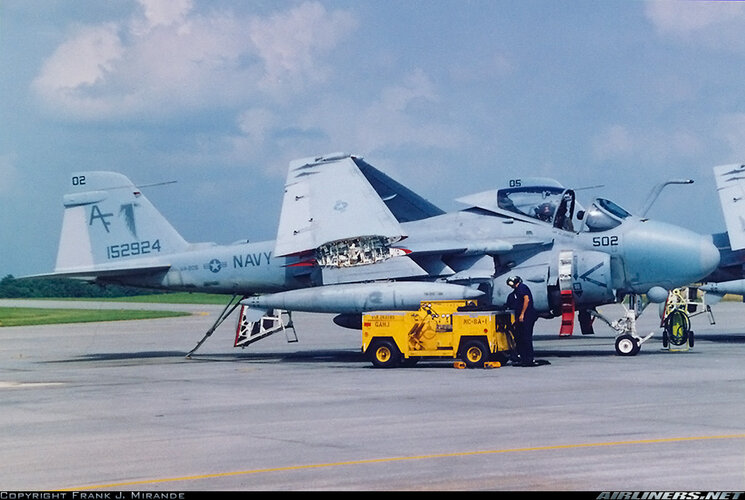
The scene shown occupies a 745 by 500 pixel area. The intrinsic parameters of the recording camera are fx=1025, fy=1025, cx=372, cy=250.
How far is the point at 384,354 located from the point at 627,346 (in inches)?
193

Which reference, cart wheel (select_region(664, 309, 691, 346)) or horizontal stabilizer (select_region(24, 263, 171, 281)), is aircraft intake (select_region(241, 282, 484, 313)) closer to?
horizontal stabilizer (select_region(24, 263, 171, 281))

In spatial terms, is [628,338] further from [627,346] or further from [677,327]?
[677,327]

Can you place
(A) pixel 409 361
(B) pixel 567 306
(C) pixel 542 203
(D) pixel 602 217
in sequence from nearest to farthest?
1. (A) pixel 409 361
2. (B) pixel 567 306
3. (D) pixel 602 217
4. (C) pixel 542 203

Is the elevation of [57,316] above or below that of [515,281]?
above

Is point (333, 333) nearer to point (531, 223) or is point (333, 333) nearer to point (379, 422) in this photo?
point (531, 223)

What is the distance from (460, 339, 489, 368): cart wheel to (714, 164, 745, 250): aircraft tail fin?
29.0 ft

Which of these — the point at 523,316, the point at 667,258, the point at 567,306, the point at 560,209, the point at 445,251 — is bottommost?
the point at 523,316

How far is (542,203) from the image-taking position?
20312 millimetres

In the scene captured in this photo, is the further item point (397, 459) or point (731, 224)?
point (731, 224)

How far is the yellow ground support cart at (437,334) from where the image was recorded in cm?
1786

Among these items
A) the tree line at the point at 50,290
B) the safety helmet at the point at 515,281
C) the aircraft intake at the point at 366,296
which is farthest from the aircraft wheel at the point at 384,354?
the tree line at the point at 50,290

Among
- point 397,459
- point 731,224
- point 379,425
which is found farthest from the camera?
point 731,224

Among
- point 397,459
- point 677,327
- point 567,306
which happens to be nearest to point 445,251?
point 567,306

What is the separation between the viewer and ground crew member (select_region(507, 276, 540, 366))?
18172mm
